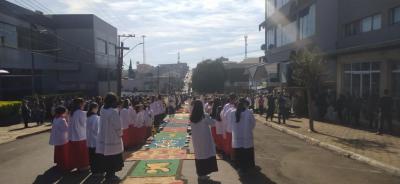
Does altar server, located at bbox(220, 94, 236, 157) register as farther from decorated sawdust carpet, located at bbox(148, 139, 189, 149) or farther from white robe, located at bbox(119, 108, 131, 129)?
white robe, located at bbox(119, 108, 131, 129)

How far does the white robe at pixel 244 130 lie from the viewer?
11.6 meters

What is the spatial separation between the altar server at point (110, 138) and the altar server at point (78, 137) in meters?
1.28

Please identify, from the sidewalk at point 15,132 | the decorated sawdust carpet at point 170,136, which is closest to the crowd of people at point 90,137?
the decorated sawdust carpet at point 170,136

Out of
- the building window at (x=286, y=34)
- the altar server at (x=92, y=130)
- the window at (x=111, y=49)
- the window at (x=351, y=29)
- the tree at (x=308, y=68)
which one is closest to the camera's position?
the altar server at (x=92, y=130)

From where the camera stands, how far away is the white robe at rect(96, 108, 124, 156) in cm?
1068

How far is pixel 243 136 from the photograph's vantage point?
11.7 m

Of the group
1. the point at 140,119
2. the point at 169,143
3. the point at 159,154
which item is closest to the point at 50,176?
the point at 159,154

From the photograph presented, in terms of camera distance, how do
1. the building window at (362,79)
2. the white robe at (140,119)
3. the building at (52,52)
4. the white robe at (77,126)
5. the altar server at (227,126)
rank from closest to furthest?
the white robe at (77,126) → the altar server at (227,126) → the white robe at (140,119) → the building window at (362,79) → the building at (52,52)

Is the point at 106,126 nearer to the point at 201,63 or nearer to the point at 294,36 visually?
the point at 294,36

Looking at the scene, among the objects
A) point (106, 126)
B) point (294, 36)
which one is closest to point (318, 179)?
point (106, 126)

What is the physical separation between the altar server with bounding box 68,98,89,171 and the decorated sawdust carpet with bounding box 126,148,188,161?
1.90 meters

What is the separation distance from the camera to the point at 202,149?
35.5ft

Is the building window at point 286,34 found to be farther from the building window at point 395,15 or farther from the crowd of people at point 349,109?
the building window at point 395,15

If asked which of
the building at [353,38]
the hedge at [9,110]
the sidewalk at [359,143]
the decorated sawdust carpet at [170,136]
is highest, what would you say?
the building at [353,38]
